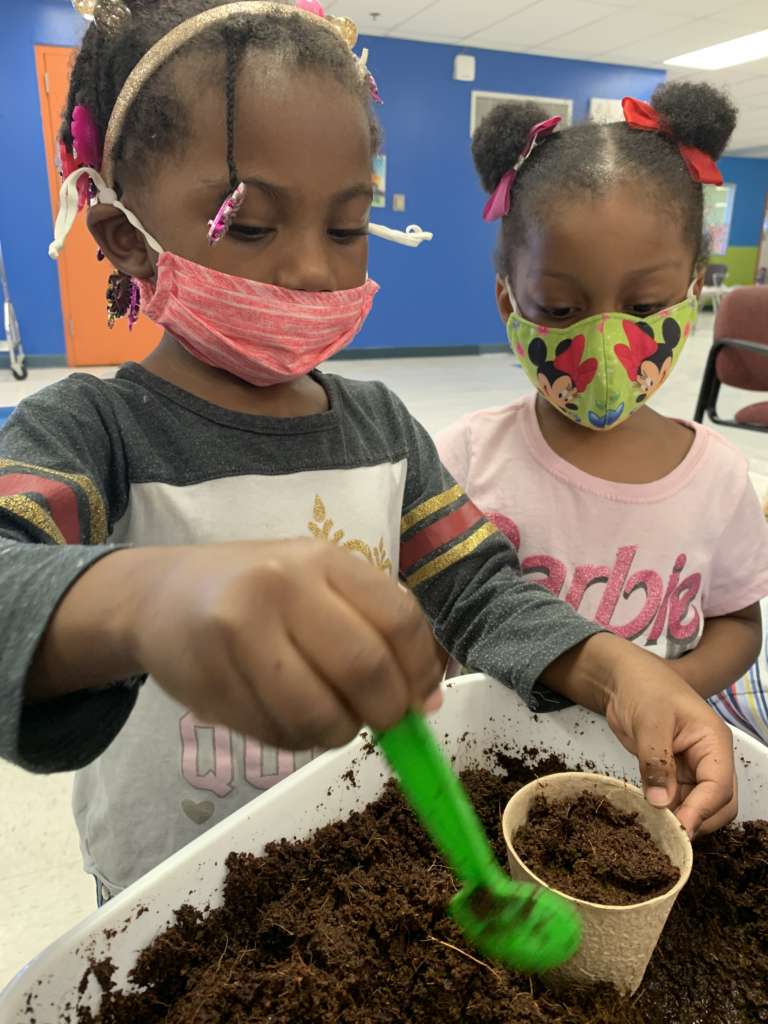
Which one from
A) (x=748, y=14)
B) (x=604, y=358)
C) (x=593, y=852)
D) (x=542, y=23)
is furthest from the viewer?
(x=542, y=23)

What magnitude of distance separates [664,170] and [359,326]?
0.45 m

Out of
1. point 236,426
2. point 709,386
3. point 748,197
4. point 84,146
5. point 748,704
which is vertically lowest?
point 748,704

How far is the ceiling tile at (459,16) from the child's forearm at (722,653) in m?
5.15

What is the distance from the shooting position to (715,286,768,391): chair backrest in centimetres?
261

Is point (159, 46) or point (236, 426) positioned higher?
point (159, 46)

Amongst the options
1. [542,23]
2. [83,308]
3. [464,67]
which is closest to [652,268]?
[83,308]

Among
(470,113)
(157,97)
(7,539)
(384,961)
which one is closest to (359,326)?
(157,97)

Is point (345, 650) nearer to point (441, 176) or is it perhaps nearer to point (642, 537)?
point (642, 537)

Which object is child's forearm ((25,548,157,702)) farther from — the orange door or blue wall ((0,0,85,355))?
blue wall ((0,0,85,355))

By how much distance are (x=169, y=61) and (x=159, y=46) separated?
0.01 metres

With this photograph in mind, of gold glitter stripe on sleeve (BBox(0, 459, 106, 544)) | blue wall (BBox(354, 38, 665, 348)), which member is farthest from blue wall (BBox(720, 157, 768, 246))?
gold glitter stripe on sleeve (BBox(0, 459, 106, 544))

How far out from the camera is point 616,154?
0.90m

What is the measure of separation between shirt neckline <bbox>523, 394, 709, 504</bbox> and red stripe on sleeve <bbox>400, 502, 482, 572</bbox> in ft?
0.71

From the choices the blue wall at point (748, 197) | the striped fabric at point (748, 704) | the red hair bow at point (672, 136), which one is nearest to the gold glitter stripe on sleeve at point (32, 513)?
the red hair bow at point (672, 136)
